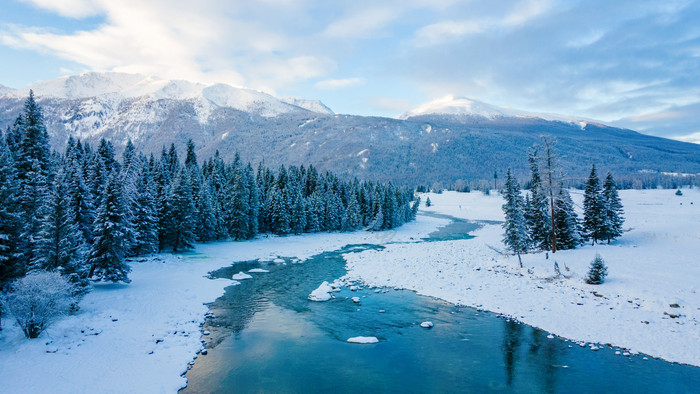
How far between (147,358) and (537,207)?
41.8 metres

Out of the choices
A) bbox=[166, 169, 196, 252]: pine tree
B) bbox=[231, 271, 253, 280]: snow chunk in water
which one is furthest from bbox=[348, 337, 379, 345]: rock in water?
bbox=[166, 169, 196, 252]: pine tree

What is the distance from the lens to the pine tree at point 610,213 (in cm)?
4072

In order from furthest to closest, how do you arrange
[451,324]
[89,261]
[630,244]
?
1. [630,244]
2. [89,261]
3. [451,324]

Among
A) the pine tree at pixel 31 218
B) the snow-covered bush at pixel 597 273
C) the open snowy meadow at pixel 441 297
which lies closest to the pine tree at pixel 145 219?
the open snowy meadow at pixel 441 297

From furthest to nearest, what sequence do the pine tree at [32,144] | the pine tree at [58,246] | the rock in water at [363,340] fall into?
1. the pine tree at [32,144]
2. the pine tree at [58,246]
3. the rock in water at [363,340]

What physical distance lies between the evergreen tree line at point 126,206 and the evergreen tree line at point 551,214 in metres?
37.7

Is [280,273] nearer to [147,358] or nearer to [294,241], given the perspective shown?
[147,358]

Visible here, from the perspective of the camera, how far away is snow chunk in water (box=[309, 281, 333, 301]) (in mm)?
29594

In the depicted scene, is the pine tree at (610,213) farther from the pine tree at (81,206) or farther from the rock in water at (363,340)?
the pine tree at (81,206)

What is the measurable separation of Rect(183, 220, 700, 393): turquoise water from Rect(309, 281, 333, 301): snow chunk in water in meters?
1.29

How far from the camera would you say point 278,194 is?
75125 mm

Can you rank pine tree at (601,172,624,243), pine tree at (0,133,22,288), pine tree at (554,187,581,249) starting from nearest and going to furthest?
pine tree at (0,133,22,288) → pine tree at (554,187,581,249) → pine tree at (601,172,624,243)

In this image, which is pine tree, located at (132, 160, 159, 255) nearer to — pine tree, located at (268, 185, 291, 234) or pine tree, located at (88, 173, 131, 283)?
pine tree, located at (88, 173, 131, 283)

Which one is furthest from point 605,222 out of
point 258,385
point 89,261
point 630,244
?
point 89,261
